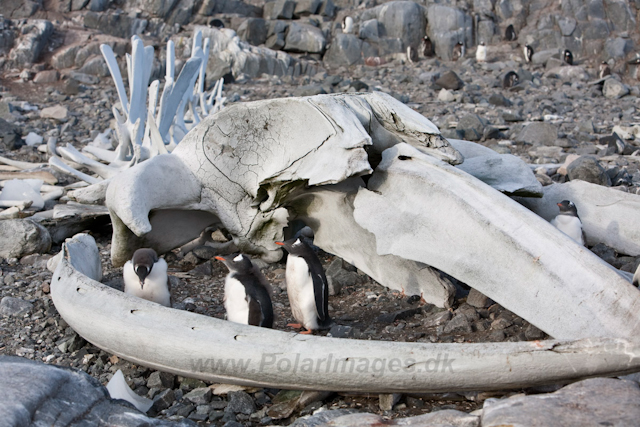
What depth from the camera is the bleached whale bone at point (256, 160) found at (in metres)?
3.83

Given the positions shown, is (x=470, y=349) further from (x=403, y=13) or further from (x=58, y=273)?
(x=403, y=13)

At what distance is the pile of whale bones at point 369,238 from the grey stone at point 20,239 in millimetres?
1204

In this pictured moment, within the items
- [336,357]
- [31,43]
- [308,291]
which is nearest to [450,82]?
[31,43]

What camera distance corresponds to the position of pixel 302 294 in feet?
12.6

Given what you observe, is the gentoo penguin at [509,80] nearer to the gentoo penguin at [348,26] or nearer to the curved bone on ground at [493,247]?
the gentoo penguin at [348,26]

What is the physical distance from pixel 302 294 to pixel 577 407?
1.90 m

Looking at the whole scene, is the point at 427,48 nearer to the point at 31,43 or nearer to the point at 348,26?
the point at 348,26

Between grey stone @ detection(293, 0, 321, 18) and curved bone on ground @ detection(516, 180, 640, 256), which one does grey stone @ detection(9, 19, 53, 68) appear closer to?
grey stone @ detection(293, 0, 321, 18)

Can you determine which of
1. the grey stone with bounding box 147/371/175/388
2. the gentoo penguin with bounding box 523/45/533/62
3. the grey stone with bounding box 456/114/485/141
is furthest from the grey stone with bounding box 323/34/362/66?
the grey stone with bounding box 147/371/175/388

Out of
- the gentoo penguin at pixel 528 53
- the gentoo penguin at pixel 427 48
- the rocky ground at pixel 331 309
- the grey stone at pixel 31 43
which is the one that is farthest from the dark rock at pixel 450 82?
the grey stone at pixel 31 43

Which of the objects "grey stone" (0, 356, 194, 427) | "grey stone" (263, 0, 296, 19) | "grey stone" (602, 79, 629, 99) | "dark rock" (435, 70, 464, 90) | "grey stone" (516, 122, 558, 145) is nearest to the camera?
"grey stone" (0, 356, 194, 427)

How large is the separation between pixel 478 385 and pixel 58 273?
8.16 ft

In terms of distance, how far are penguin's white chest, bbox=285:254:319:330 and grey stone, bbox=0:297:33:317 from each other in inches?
71.0

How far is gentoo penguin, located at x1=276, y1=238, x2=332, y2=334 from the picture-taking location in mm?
3812
